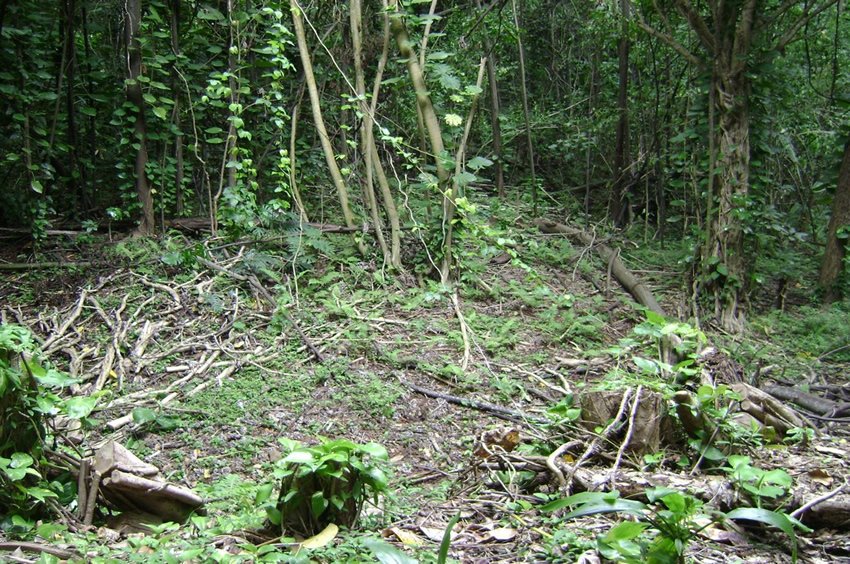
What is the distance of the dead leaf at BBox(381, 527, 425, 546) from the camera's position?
2683 millimetres

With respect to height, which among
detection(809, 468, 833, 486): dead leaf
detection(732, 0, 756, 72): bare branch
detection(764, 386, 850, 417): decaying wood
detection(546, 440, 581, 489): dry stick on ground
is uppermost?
detection(732, 0, 756, 72): bare branch

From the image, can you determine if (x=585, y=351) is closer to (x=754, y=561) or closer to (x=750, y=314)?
(x=750, y=314)

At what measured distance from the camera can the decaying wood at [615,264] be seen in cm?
698

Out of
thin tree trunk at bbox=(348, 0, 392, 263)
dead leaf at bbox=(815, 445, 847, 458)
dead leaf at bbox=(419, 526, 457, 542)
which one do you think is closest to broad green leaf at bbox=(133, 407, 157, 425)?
dead leaf at bbox=(419, 526, 457, 542)

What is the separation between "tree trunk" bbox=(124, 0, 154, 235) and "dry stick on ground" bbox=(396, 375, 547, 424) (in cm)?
343

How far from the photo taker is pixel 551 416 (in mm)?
3811

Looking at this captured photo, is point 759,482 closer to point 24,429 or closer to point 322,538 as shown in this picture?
point 322,538

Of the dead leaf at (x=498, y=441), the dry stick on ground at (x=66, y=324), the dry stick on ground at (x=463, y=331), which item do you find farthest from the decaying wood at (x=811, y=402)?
the dry stick on ground at (x=66, y=324)

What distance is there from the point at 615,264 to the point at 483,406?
3.87 m

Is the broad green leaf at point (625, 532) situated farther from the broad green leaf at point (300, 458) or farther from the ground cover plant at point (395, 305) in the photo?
the broad green leaf at point (300, 458)

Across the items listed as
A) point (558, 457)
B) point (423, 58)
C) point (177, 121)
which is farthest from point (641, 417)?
point (177, 121)

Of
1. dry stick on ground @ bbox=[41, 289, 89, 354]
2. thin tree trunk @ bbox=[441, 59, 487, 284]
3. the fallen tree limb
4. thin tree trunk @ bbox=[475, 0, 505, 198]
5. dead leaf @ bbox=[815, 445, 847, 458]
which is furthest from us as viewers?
thin tree trunk @ bbox=[475, 0, 505, 198]

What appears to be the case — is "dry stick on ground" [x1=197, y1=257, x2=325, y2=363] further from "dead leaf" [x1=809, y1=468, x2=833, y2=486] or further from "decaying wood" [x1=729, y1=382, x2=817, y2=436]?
"dead leaf" [x1=809, y1=468, x2=833, y2=486]

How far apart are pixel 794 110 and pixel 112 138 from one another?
783 centimetres
